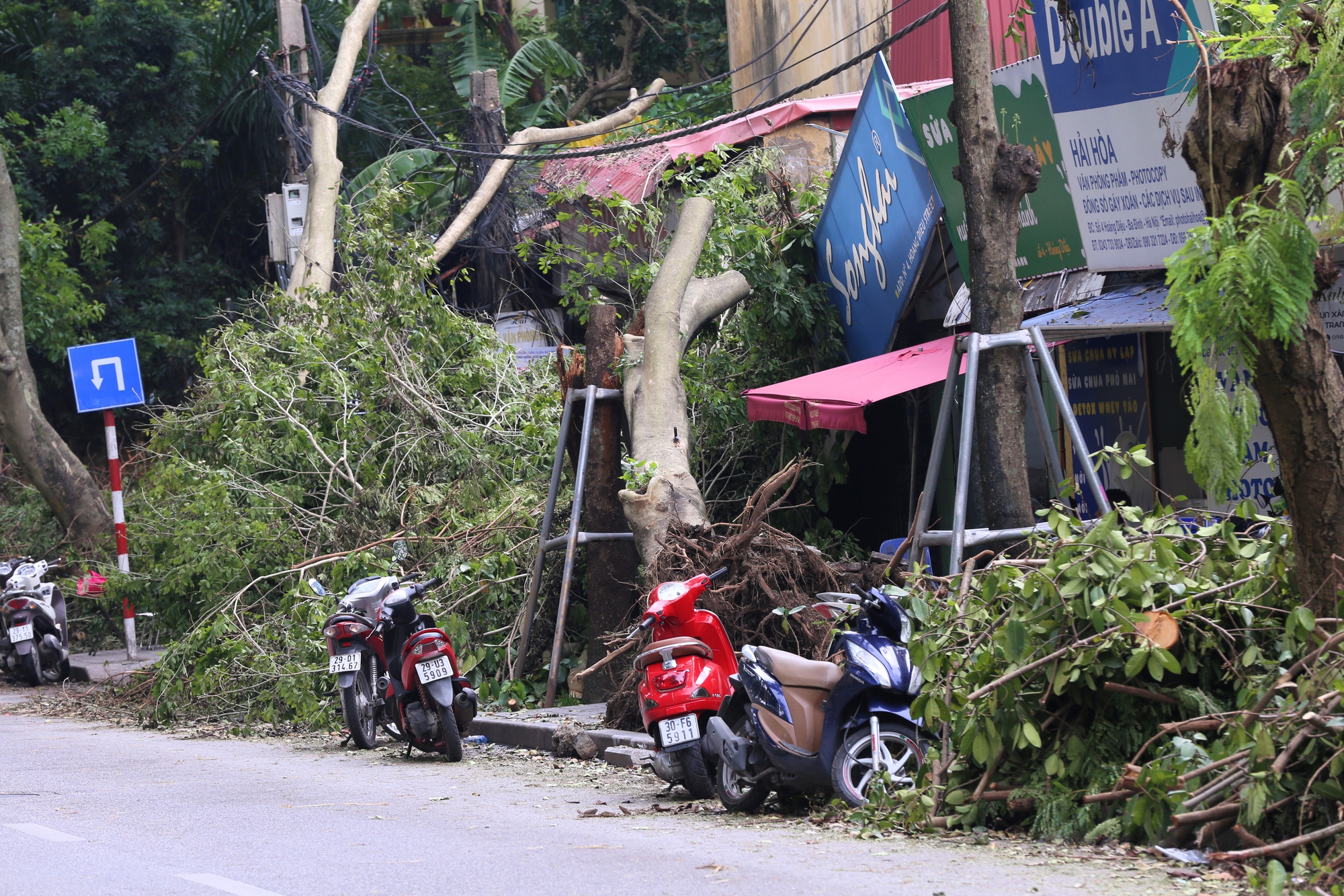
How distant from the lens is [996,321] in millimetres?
8422

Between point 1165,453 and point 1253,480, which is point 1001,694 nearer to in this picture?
point 1253,480

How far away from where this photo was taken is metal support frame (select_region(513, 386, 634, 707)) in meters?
10.4

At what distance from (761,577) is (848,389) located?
2.46 meters

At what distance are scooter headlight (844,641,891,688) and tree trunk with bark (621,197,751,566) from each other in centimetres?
309

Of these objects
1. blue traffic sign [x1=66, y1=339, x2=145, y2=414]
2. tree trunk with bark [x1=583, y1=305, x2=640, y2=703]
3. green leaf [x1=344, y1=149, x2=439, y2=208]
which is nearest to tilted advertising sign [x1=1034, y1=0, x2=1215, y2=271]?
tree trunk with bark [x1=583, y1=305, x2=640, y2=703]

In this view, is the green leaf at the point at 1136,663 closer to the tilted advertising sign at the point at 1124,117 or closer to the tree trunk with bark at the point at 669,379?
the tilted advertising sign at the point at 1124,117

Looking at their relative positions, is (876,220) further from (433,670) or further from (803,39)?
(803,39)

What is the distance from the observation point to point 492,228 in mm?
20438

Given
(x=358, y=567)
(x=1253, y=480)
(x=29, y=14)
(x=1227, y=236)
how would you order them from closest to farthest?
(x=1227, y=236) < (x=1253, y=480) < (x=358, y=567) < (x=29, y=14)

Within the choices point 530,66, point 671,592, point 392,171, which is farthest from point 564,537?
point 530,66

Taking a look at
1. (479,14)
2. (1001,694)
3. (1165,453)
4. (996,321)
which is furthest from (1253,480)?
(479,14)

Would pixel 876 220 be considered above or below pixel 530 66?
below

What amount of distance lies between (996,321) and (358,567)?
18.6 ft

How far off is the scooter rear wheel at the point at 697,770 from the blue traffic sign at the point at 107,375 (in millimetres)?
9360
